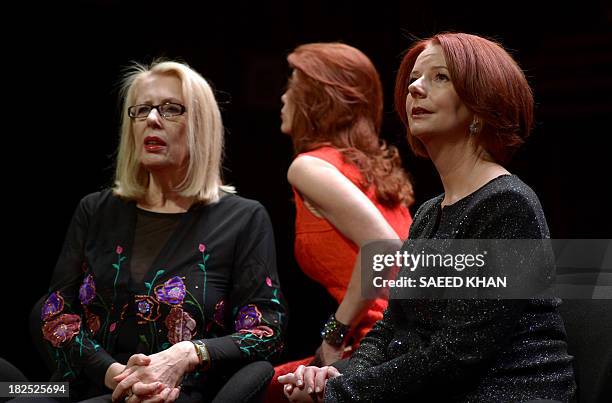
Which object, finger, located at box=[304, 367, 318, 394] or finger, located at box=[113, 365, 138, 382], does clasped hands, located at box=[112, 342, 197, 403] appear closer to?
finger, located at box=[113, 365, 138, 382]

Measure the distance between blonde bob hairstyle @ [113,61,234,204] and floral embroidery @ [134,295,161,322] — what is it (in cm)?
32

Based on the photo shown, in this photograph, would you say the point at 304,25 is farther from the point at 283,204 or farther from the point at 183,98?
the point at 183,98

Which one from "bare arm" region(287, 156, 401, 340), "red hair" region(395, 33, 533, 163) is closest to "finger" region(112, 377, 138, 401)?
"bare arm" region(287, 156, 401, 340)

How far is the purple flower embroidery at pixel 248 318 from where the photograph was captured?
228 cm

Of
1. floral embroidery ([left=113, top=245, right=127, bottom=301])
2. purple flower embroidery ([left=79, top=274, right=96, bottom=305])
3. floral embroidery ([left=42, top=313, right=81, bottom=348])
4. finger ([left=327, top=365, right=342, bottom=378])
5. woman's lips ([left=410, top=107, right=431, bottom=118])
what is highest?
woman's lips ([left=410, top=107, right=431, bottom=118])

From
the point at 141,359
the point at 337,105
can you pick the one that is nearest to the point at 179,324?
the point at 141,359

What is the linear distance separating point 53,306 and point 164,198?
415 mm

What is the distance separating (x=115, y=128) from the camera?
12.1 feet

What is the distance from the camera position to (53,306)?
2352 millimetres

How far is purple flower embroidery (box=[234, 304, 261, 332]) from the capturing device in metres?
2.28

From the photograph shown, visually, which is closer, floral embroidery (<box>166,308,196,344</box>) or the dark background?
floral embroidery (<box>166,308,196,344</box>)

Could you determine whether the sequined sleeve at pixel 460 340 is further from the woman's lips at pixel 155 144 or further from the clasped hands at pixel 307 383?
the woman's lips at pixel 155 144

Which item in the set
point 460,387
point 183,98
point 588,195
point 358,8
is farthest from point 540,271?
point 358,8

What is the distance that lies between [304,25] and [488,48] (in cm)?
192
